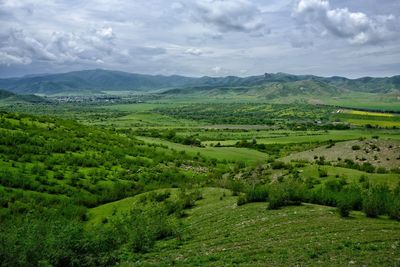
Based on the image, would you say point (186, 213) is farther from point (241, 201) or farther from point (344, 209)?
point (344, 209)

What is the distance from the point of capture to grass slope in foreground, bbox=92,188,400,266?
1747 cm

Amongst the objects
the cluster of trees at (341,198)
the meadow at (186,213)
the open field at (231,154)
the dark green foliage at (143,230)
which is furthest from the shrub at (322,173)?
the open field at (231,154)

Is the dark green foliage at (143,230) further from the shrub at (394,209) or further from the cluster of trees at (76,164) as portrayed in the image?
the cluster of trees at (76,164)

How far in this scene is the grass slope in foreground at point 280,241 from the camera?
17469mm

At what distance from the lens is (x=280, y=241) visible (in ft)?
66.9

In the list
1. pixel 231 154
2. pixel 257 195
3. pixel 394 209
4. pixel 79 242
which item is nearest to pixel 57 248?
pixel 79 242

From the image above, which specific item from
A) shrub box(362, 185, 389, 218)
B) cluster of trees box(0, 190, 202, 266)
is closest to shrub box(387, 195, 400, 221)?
shrub box(362, 185, 389, 218)

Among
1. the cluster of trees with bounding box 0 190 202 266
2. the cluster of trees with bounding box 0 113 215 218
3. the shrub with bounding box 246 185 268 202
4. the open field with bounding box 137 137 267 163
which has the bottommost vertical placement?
the open field with bounding box 137 137 267 163

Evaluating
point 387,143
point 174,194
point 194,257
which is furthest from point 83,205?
point 387,143

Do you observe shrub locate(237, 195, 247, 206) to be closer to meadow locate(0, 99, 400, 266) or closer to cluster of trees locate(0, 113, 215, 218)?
meadow locate(0, 99, 400, 266)

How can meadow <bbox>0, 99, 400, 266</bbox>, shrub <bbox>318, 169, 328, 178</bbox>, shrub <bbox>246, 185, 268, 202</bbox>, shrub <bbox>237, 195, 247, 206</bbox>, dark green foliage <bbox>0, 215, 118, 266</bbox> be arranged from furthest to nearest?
shrub <bbox>318, 169, 328, 178</bbox>, shrub <bbox>246, 185, 268, 202</bbox>, shrub <bbox>237, 195, 247, 206</bbox>, dark green foliage <bbox>0, 215, 118, 266</bbox>, meadow <bbox>0, 99, 400, 266</bbox>

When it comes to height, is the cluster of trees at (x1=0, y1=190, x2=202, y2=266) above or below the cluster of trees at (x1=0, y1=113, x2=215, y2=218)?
above

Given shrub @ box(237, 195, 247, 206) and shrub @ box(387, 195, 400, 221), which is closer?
shrub @ box(387, 195, 400, 221)

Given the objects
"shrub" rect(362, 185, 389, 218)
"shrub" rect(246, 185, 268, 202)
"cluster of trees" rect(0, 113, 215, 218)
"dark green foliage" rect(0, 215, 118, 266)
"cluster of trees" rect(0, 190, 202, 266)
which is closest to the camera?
"dark green foliage" rect(0, 215, 118, 266)
